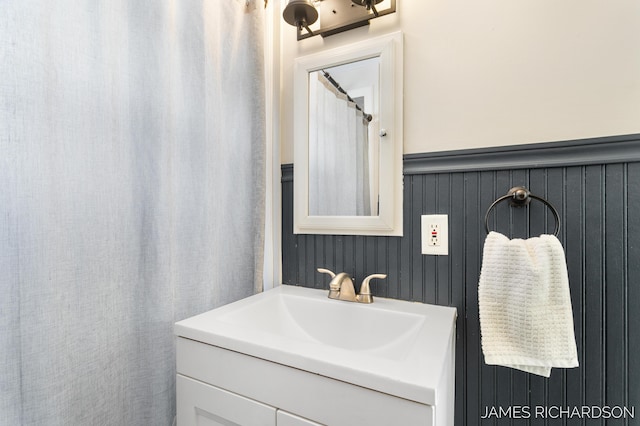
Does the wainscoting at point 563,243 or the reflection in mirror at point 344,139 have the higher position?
the reflection in mirror at point 344,139

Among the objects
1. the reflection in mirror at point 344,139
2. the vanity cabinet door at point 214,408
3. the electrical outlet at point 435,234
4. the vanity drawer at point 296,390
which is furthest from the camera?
the reflection in mirror at point 344,139

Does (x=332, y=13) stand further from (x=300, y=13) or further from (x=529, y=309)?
(x=529, y=309)

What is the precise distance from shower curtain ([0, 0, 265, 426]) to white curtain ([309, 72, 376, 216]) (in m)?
0.29

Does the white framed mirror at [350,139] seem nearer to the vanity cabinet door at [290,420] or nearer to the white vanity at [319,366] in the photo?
the white vanity at [319,366]

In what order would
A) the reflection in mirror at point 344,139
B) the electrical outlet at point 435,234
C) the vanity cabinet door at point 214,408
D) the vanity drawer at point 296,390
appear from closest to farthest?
the vanity drawer at point 296,390 < the vanity cabinet door at point 214,408 < the electrical outlet at point 435,234 < the reflection in mirror at point 344,139

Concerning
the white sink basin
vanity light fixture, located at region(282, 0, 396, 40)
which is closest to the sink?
the white sink basin

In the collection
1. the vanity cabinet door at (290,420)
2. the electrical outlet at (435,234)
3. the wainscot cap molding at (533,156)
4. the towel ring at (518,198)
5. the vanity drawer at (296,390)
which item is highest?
the wainscot cap molding at (533,156)

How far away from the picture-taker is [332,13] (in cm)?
104

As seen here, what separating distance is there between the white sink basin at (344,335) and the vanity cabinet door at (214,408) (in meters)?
0.11

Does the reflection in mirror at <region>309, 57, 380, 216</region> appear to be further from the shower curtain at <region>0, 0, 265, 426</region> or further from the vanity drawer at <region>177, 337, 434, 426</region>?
the vanity drawer at <region>177, 337, 434, 426</region>

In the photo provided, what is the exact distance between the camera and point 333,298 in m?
0.96

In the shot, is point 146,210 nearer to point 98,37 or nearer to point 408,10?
point 98,37

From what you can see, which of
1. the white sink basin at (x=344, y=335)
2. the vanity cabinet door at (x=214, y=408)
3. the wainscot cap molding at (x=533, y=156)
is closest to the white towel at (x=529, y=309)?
the white sink basin at (x=344, y=335)

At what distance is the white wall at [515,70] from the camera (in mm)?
720
